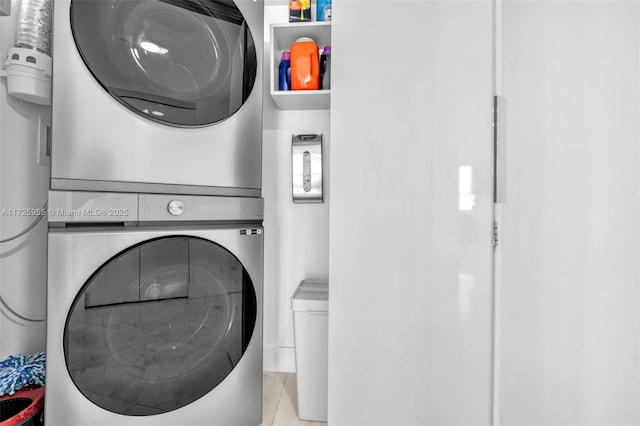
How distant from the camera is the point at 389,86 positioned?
1.17m

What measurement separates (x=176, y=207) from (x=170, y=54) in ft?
1.70

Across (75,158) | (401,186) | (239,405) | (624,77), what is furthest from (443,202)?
(75,158)

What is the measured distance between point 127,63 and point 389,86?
0.89m

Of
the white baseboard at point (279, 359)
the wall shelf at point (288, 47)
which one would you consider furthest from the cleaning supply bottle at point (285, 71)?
the white baseboard at point (279, 359)

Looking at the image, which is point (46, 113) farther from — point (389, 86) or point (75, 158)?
point (389, 86)

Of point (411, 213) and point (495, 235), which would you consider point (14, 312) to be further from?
point (495, 235)

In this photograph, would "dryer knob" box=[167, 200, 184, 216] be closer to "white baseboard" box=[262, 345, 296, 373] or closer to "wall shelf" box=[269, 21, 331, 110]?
"wall shelf" box=[269, 21, 331, 110]

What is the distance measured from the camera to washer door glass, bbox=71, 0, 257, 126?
0.96 m

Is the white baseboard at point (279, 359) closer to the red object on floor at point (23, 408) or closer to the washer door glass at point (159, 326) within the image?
the washer door glass at point (159, 326)

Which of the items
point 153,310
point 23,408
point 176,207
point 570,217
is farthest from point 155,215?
point 570,217

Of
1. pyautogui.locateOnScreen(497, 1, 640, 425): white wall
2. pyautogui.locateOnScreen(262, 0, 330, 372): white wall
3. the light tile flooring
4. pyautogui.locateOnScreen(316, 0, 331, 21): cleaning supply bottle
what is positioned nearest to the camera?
pyautogui.locateOnScreen(497, 1, 640, 425): white wall

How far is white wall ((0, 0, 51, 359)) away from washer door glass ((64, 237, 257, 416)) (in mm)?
517

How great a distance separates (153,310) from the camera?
103 cm

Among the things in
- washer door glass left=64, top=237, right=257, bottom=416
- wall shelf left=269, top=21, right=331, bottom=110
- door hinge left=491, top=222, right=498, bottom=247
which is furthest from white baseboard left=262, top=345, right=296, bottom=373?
wall shelf left=269, top=21, right=331, bottom=110
